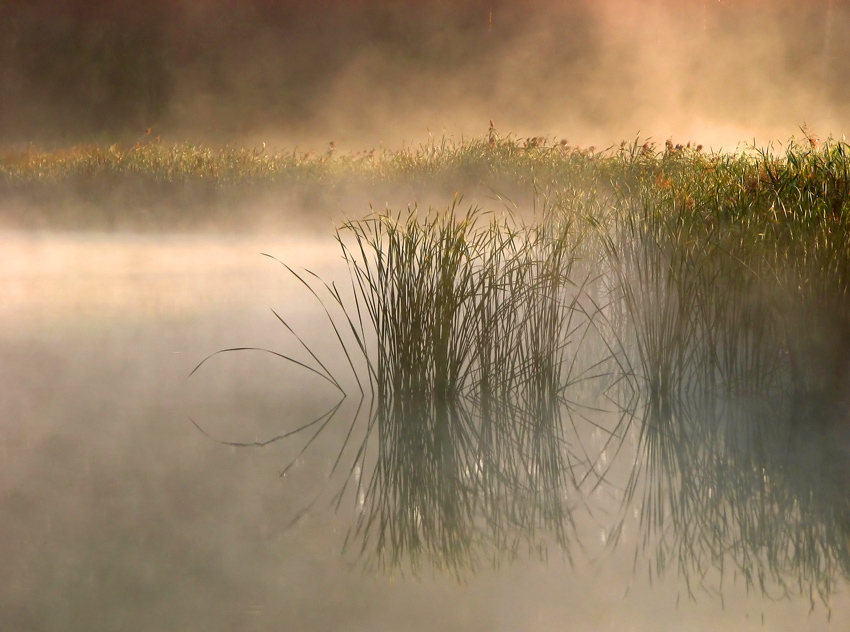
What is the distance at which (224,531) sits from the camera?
1.72 m

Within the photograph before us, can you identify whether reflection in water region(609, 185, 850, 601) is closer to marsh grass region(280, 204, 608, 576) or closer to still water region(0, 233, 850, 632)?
still water region(0, 233, 850, 632)

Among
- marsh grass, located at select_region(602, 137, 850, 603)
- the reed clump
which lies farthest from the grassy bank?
the reed clump

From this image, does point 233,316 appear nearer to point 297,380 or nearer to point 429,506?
point 297,380

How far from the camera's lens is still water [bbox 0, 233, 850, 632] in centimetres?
137

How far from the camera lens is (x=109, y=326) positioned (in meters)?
4.38

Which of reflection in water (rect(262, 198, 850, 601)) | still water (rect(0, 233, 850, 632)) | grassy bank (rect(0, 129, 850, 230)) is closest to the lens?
still water (rect(0, 233, 850, 632))

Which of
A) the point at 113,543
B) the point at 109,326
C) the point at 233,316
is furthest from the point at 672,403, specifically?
the point at 109,326

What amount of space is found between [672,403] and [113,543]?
5.77ft

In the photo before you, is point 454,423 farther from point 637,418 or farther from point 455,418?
point 637,418

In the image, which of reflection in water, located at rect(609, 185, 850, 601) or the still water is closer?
the still water

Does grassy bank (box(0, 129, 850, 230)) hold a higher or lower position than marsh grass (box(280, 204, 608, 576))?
higher

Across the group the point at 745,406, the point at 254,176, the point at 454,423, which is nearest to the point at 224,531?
the point at 454,423

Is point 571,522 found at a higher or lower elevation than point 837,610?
higher

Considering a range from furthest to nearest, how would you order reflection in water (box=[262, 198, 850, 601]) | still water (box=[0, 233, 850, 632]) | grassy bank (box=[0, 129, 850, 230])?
1. grassy bank (box=[0, 129, 850, 230])
2. reflection in water (box=[262, 198, 850, 601])
3. still water (box=[0, 233, 850, 632])
